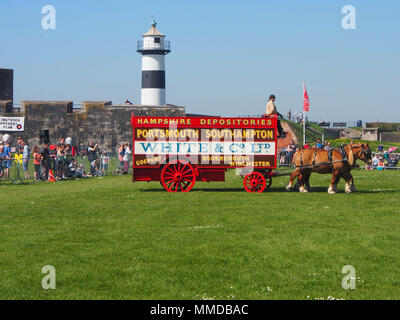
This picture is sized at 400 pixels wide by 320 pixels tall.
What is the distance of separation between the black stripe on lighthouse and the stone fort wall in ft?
40.5

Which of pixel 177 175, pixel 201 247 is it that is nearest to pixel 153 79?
pixel 177 175

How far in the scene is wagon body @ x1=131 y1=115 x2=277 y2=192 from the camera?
21000mm

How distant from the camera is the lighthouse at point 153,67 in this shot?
214ft

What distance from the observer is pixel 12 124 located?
52.2 m

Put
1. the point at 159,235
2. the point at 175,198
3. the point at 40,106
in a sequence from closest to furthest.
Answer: the point at 159,235, the point at 175,198, the point at 40,106

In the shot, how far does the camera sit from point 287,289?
8.15 metres

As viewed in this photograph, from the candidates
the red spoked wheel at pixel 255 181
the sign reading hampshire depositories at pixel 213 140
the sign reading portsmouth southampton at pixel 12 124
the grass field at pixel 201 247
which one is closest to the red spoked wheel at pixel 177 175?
the sign reading hampshire depositories at pixel 213 140

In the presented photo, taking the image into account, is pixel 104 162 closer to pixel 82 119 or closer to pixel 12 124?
pixel 82 119

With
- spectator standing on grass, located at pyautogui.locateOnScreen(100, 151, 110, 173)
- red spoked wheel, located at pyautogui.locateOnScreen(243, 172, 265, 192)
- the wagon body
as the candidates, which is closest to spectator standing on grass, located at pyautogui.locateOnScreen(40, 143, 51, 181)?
spectator standing on grass, located at pyautogui.locateOnScreen(100, 151, 110, 173)

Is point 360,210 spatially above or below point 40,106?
below

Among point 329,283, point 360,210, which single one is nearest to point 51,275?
point 329,283

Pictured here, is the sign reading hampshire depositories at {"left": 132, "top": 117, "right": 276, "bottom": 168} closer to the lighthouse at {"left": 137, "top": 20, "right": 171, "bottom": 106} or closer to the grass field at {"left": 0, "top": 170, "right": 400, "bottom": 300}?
the grass field at {"left": 0, "top": 170, "right": 400, "bottom": 300}
